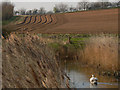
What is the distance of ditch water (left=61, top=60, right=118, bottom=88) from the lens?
7.95 m

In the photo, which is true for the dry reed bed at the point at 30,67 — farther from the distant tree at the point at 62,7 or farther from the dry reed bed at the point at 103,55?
the distant tree at the point at 62,7

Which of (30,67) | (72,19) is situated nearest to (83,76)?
(30,67)

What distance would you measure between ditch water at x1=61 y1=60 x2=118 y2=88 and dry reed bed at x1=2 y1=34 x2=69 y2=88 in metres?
3.43

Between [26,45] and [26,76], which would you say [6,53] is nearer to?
[26,45]

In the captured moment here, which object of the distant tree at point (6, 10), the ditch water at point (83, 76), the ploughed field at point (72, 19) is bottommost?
the ditch water at point (83, 76)

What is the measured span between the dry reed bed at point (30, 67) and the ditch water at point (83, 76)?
3432 mm

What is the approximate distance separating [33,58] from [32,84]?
39 centimetres

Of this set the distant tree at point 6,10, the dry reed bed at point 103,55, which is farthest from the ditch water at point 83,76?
the distant tree at point 6,10

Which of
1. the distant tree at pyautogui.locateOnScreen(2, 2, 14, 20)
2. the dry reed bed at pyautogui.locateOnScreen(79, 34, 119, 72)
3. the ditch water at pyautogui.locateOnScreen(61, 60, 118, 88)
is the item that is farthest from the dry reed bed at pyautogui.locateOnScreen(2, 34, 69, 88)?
the distant tree at pyautogui.locateOnScreen(2, 2, 14, 20)

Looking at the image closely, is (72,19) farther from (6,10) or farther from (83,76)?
(83,76)

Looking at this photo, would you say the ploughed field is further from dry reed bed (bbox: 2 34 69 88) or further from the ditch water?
dry reed bed (bbox: 2 34 69 88)

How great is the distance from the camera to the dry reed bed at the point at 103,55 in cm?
890

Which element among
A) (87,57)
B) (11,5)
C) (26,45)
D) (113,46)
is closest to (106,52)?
(113,46)

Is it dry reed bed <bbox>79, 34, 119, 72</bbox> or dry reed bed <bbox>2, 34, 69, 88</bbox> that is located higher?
dry reed bed <bbox>2, 34, 69, 88</bbox>
